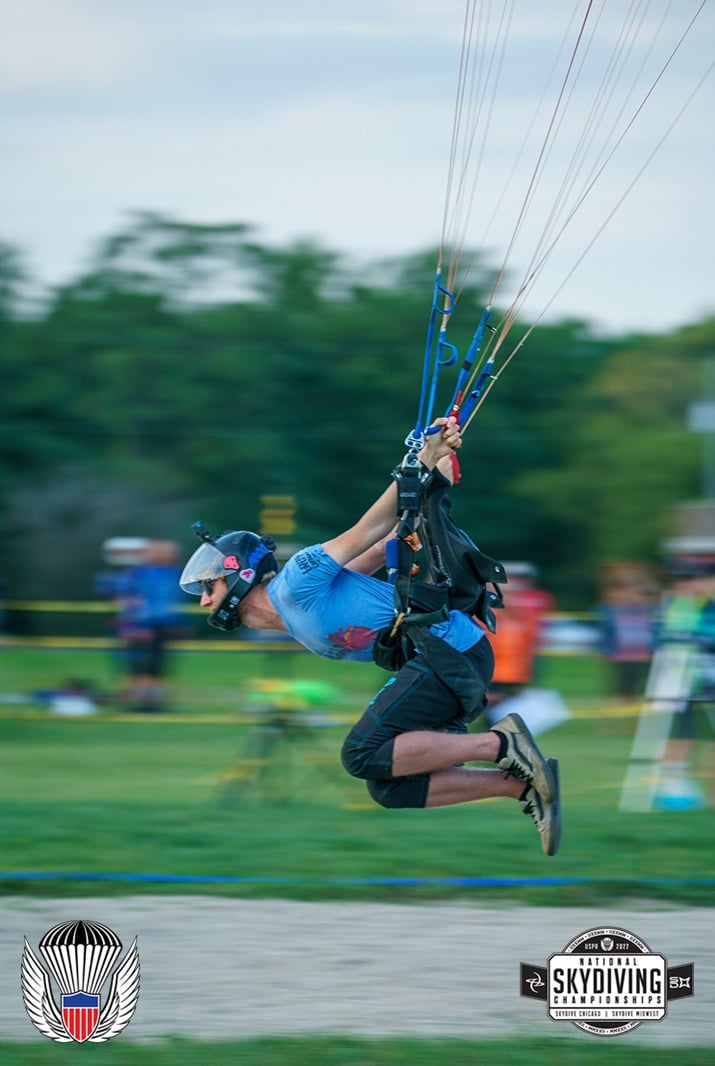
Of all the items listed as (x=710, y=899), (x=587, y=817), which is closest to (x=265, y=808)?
(x=587, y=817)

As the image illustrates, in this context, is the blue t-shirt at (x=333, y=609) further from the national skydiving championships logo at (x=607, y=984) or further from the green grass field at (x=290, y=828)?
the green grass field at (x=290, y=828)

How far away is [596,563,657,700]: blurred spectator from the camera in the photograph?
441 inches

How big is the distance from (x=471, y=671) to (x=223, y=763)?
19.3 feet

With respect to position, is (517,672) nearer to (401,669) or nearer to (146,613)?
(146,613)

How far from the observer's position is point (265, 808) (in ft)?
28.9

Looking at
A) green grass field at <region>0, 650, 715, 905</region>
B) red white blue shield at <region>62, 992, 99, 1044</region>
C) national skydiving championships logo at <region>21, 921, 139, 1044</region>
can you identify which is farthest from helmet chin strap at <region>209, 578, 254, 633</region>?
green grass field at <region>0, 650, 715, 905</region>

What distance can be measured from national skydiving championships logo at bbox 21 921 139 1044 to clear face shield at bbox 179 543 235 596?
128 centimetres

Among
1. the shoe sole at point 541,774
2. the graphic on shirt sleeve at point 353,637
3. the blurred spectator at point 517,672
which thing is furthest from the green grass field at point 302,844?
the graphic on shirt sleeve at point 353,637

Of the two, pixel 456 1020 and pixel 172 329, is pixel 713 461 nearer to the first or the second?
pixel 172 329

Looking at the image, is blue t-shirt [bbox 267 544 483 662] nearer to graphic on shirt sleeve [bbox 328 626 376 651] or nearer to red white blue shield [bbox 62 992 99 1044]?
graphic on shirt sleeve [bbox 328 626 376 651]

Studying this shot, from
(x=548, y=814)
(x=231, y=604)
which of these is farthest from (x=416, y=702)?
(x=231, y=604)

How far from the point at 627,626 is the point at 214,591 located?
6393mm

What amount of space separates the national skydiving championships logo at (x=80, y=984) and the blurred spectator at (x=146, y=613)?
601cm

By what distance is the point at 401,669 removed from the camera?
5352 mm
